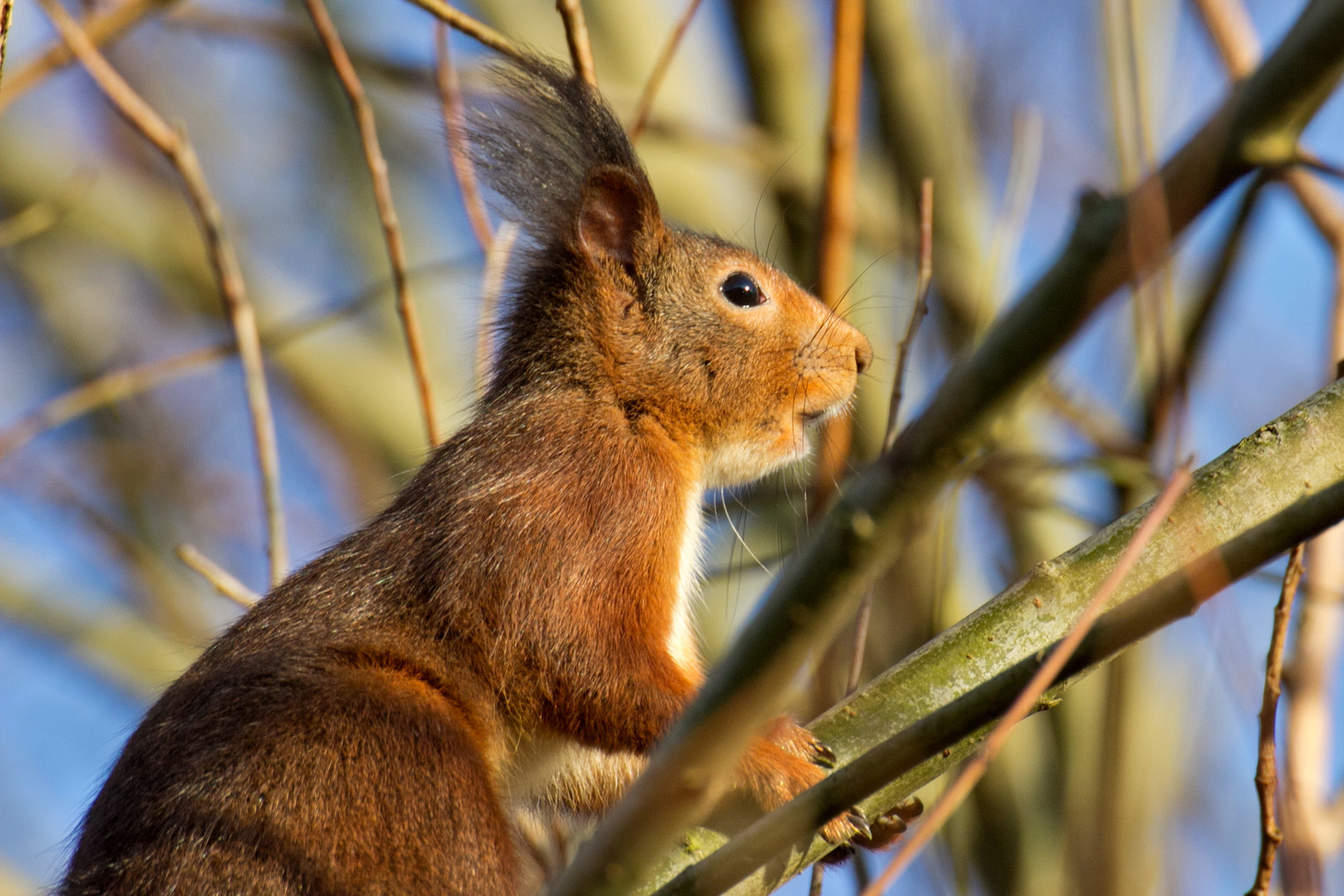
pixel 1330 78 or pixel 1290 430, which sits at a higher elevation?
pixel 1290 430

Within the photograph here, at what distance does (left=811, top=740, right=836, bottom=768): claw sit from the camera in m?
2.91

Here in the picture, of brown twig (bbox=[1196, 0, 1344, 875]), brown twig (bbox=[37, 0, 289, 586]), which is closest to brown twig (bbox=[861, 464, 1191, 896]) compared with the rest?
brown twig (bbox=[1196, 0, 1344, 875])

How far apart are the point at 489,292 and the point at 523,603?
1.20m

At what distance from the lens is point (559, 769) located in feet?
11.2

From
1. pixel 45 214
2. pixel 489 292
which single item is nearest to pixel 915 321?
pixel 489 292

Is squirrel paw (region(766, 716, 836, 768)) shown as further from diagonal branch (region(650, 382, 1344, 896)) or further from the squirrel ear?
the squirrel ear

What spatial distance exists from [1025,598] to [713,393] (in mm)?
1303

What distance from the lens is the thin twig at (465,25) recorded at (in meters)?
3.38

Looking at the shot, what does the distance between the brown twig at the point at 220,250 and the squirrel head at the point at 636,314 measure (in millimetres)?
658

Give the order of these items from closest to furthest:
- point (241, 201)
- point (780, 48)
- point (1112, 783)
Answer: point (1112, 783) < point (780, 48) < point (241, 201)

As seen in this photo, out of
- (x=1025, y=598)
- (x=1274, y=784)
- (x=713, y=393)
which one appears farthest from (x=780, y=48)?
(x=1274, y=784)

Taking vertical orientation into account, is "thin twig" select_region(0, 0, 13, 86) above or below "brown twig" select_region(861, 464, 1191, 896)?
above

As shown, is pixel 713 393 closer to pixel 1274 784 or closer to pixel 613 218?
pixel 613 218

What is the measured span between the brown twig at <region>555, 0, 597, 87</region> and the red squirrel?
0.18 feet
